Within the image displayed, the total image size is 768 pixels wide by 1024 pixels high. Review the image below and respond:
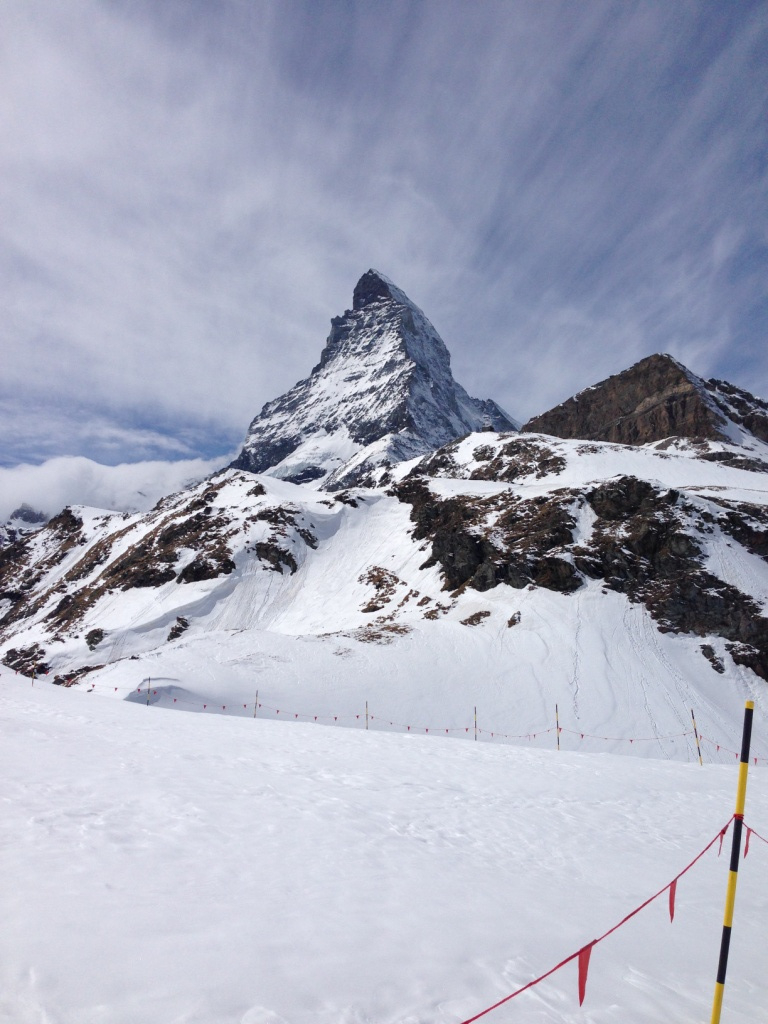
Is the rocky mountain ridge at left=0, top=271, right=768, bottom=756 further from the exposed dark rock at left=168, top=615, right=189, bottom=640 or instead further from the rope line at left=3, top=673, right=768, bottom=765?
the rope line at left=3, top=673, right=768, bottom=765

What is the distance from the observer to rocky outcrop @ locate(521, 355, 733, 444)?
370 ft

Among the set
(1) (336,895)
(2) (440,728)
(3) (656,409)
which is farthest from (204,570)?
(3) (656,409)

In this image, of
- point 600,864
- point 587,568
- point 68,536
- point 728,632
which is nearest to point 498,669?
point 587,568

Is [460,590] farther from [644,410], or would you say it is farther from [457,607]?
[644,410]

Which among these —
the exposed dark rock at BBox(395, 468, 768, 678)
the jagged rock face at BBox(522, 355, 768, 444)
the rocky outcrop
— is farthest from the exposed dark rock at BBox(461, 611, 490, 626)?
the rocky outcrop

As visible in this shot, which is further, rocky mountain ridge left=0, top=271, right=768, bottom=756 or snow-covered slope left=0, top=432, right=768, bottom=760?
rocky mountain ridge left=0, top=271, right=768, bottom=756

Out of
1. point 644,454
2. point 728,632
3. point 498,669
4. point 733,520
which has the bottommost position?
point 498,669

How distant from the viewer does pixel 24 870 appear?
18.0 ft

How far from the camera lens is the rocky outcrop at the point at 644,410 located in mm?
112812

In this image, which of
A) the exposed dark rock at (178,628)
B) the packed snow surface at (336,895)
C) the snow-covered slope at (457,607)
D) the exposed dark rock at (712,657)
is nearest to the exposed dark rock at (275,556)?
the snow-covered slope at (457,607)

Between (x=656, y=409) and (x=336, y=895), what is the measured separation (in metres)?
135

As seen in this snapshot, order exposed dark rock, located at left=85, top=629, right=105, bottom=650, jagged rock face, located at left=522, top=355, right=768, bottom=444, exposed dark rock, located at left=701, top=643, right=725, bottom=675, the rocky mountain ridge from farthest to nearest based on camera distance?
1. jagged rock face, located at left=522, top=355, right=768, bottom=444
2. exposed dark rock, located at left=85, top=629, right=105, bottom=650
3. exposed dark rock, located at left=701, top=643, right=725, bottom=675
4. the rocky mountain ridge

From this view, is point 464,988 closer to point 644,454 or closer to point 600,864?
point 600,864

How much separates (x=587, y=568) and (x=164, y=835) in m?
43.6
